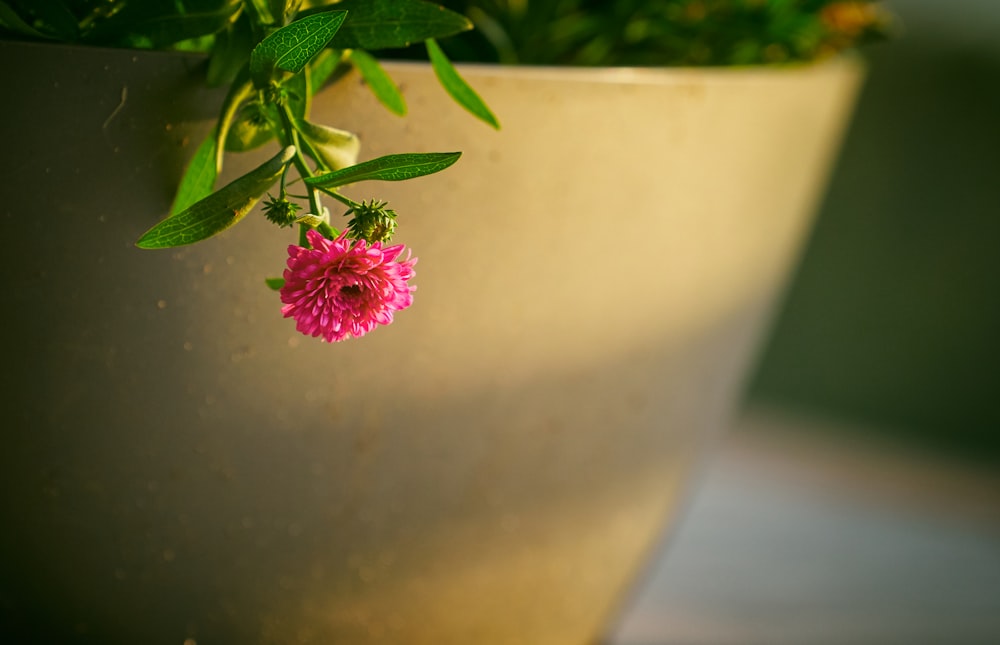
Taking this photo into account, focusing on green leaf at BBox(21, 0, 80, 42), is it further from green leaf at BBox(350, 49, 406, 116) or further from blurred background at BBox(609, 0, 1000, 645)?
blurred background at BBox(609, 0, 1000, 645)

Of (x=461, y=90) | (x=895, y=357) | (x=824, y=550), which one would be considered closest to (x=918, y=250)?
(x=895, y=357)

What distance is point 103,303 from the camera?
0.35m

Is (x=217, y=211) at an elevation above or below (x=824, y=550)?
above

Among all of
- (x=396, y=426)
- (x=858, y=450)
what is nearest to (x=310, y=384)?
(x=396, y=426)

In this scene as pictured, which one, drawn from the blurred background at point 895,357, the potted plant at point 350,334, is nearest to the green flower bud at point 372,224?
the potted plant at point 350,334

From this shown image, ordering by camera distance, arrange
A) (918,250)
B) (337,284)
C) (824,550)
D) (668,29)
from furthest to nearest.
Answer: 1. (918,250)
2. (824,550)
3. (668,29)
4. (337,284)

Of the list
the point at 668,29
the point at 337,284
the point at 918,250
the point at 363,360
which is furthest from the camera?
the point at 918,250

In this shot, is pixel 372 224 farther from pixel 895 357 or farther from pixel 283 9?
pixel 895 357

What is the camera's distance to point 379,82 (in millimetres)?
350

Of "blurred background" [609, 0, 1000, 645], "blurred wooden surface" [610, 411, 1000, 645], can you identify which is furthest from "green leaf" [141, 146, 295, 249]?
"blurred background" [609, 0, 1000, 645]

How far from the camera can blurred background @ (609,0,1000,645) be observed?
3.01 ft

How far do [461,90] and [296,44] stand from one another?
0.26ft

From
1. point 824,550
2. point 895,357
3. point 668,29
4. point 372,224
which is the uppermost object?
point 668,29

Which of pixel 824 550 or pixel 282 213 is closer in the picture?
pixel 282 213
